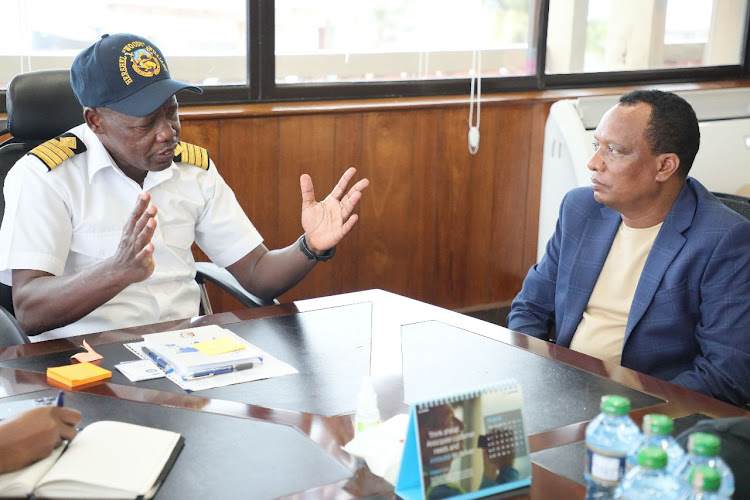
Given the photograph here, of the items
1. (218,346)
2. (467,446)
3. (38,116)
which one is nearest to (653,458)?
(467,446)

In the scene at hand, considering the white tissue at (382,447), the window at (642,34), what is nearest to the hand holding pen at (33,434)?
the white tissue at (382,447)

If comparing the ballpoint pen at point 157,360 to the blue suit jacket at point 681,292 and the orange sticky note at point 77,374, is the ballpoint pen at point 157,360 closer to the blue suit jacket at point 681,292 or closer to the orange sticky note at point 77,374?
the orange sticky note at point 77,374

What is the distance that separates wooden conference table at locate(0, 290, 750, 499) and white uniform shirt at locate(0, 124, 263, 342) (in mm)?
263

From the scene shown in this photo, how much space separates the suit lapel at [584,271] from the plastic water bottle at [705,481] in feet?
4.13

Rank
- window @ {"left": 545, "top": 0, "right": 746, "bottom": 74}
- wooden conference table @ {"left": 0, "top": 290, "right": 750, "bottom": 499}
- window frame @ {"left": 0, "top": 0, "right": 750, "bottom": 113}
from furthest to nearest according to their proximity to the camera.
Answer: window @ {"left": 545, "top": 0, "right": 746, "bottom": 74} → window frame @ {"left": 0, "top": 0, "right": 750, "bottom": 113} → wooden conference table @ {"left": 0, "top": 290, "right": 750, "bottom": 499}

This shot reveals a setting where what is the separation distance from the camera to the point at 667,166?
224 cm


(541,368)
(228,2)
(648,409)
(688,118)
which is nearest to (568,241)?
(688,118)

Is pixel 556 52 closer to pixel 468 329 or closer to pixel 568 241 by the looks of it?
pixel 568 241

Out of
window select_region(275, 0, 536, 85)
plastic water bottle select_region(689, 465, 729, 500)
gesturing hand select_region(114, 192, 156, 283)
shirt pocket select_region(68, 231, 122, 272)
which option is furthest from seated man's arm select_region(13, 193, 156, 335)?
window select_region(275, 0, 536, 85)

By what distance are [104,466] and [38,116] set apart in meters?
1.36

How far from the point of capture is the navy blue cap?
2.25m

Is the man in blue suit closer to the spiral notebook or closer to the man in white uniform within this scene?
the man in white uniform

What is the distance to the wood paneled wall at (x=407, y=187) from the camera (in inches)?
139

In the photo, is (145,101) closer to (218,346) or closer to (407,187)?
(218,346)
